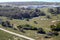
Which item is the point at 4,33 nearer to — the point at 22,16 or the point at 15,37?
the point at 15,37

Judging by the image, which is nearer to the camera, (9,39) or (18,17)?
(9,39)

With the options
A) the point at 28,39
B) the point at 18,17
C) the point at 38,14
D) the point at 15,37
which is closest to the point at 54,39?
the point at 28,39

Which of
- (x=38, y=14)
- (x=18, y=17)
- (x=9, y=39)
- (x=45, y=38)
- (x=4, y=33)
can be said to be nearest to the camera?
(x=9, y=39)

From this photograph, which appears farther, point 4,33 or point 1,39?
point 4,33

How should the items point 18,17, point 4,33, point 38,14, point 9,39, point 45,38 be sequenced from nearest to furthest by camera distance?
point 9,39
point 45,38
point 4,33
point 18,17
point 38,14

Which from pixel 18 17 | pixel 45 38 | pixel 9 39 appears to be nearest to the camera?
pixel 9 39

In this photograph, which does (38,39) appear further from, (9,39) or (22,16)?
(22,16)

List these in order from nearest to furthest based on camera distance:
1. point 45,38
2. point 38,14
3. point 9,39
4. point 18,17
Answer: point 9,39, point 45,38, point 18,17, point 38,14

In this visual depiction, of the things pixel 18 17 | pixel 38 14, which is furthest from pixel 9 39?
pixel 38 14
